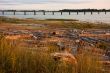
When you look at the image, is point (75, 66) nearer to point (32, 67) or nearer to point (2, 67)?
point (32, 67)

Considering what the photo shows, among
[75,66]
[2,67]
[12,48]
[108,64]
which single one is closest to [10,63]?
[2,67]

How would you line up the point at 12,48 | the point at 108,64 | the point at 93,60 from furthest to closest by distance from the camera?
1. the point at 108,64
2. the point at 12,48
3. the point at 93,60

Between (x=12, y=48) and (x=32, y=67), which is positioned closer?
(x=32, y=67)

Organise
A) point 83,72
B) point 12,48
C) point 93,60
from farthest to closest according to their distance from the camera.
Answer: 1. point 12,48
2. point 93,60
3. point 83,72

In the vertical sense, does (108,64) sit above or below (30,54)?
below

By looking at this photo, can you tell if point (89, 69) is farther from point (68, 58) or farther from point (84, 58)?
point (68, 58)

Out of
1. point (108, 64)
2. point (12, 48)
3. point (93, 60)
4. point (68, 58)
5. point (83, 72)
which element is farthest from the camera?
point (108, 64)

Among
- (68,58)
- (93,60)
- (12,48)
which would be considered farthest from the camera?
(68,58)

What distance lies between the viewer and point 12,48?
9.88 m

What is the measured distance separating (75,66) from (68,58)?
179cm

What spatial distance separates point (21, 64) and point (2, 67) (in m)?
0.51

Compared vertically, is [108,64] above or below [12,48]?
below

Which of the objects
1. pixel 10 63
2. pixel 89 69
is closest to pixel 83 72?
pixel 89 69

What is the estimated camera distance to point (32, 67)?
8.96m
